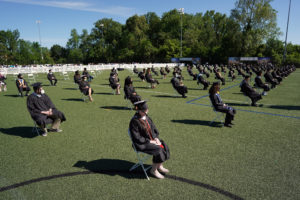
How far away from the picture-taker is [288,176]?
4055 millimetres

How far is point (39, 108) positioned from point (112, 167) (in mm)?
3309

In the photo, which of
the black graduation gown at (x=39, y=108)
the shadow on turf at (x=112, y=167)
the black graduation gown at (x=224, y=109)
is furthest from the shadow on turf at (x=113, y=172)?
the black graduation gown at (x=224, y=109)

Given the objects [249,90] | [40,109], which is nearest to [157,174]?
[40,109]

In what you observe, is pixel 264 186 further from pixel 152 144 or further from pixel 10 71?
pixel 10 71

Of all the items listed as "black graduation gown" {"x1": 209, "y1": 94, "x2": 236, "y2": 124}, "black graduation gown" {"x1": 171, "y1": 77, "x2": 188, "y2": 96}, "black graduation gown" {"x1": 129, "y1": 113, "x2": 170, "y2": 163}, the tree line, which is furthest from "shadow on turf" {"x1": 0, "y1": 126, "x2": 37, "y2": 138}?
the tree line

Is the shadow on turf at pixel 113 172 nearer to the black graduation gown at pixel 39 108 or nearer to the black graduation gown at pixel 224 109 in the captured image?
the black graduation gown at pixel 39 108

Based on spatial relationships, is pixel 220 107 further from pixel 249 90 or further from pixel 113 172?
pixel 113 172

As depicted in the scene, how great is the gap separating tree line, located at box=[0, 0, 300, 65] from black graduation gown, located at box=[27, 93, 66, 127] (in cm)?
5249

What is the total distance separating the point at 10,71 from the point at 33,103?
31.2 metres

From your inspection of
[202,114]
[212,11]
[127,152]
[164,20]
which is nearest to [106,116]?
[127,152]

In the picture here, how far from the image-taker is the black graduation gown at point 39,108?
5.92m

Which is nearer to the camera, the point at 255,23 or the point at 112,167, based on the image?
the point at 112,167

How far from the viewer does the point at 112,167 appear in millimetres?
4461

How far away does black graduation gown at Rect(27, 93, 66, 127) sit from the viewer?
5.92 m
